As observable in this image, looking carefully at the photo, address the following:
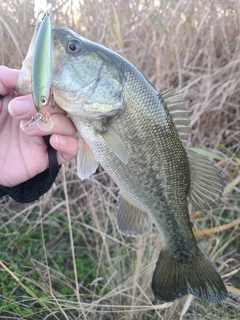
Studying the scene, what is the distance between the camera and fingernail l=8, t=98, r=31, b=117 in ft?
4.33

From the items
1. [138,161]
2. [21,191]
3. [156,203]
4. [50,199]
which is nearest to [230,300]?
[156,203]

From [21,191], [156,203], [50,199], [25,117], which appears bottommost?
[50,199]

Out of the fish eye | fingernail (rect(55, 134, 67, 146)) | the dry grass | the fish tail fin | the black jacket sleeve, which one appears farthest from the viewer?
the dry grass

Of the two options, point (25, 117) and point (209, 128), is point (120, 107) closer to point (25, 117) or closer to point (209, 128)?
point (25, 117)

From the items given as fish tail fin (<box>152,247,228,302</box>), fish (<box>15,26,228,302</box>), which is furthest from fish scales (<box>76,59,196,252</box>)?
fish tail fin (<box>152,247,228,302</box>)

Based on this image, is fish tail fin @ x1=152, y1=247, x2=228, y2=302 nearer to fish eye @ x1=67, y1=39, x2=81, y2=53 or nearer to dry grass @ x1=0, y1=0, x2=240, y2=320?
dry grass @ x1=0, y1=0, x2=240, y2=320

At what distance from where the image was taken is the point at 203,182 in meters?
1.53

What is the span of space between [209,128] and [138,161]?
5.48 feet

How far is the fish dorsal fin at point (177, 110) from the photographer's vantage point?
1.40m

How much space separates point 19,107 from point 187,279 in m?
0.95

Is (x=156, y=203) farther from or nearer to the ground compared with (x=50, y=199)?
farther from the ground

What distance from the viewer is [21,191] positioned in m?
1.70

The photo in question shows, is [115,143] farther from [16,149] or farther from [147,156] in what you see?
[16,149]

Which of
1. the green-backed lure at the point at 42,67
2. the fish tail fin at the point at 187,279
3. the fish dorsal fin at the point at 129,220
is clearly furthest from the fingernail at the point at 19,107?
the fish tail fin at the point at 187,279
